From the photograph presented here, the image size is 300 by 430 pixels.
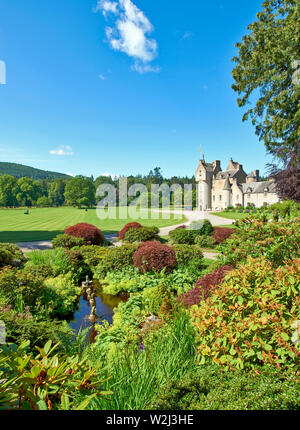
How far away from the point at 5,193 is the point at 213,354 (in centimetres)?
9025

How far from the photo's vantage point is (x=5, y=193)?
254ft

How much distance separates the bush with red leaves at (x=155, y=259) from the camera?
7758 millimetres

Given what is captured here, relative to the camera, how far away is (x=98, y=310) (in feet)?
20.8

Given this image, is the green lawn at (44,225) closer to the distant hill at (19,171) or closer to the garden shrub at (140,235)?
the garden shrub at (140,235)

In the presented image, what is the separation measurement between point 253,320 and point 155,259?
5515 mm

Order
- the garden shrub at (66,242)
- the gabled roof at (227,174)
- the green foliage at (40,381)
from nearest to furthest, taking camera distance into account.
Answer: the green foliage at (40,381) → the garden shrub at (66,242) → the gabled roof at (227,174)

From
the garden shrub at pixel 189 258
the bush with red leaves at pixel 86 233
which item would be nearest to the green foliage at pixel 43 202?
the bush with red leaves at pixel 86 233

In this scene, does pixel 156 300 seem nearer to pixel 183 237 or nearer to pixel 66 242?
pixel 66 242

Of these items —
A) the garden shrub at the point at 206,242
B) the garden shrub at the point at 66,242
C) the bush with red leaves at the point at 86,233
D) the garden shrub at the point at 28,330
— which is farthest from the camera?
the garden shrub at the point at 206,242

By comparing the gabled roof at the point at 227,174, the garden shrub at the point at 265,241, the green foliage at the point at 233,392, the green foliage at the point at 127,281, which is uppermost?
the gabled roof at the point at 227,174

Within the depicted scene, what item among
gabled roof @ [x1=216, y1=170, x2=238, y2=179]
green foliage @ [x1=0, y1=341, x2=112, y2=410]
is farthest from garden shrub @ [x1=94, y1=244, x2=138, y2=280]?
gabled roof @ [x1=216, y1=170, x2=238, y2=179]

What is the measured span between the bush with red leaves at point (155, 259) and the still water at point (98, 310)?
4.30 feet
